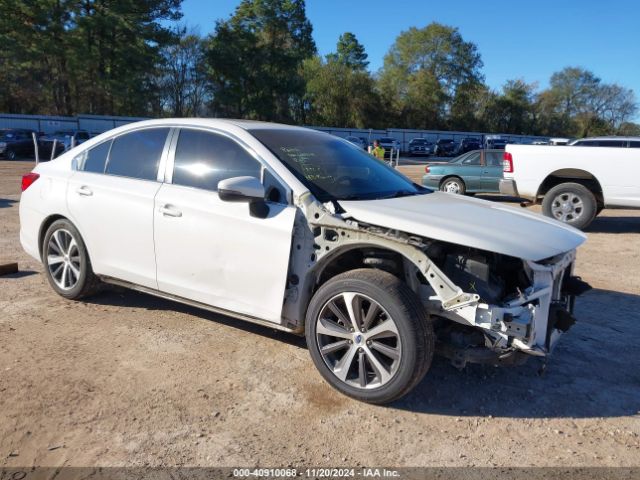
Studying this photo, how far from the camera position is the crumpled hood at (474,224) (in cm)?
303

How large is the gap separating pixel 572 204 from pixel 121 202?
8.18 meters

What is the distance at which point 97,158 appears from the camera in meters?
4.81

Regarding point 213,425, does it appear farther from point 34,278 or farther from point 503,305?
point 34,278

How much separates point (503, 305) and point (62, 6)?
45.3 meters

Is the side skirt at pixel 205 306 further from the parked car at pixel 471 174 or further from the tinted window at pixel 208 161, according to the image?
the parked car at pixel 471 174

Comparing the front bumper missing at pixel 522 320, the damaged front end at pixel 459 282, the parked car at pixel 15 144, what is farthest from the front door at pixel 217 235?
the parked car at pixel 15 144

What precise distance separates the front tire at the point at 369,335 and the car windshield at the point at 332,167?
692 mm

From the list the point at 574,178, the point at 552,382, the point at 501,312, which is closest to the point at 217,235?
the point at 501,312

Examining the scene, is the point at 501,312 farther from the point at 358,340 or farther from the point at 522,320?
the point at 358,340

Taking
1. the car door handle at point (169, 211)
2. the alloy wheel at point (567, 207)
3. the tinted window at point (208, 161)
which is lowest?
the alloy wheel at point (567, 207)

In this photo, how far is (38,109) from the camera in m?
47.2

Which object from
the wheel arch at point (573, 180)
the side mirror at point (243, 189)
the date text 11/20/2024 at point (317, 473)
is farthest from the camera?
the wheel arch at point (573, 180)

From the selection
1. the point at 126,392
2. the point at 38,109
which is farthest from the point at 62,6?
the point at 126,392

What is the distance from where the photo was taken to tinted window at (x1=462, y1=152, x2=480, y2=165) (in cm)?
1528
